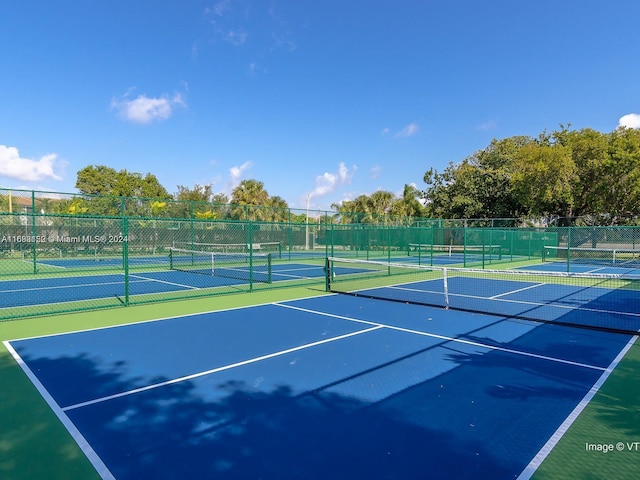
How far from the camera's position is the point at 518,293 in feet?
42.4

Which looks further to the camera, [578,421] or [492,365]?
[492,365]

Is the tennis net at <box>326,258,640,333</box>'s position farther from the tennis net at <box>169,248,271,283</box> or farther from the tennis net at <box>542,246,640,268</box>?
the tennis net at <box>542,246,640,268</box>

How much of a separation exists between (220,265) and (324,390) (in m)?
18.7

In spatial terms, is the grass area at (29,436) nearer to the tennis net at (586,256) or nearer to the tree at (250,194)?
the tennis net at (586,256)

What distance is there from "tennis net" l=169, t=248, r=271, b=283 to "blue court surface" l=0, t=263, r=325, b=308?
0.74m

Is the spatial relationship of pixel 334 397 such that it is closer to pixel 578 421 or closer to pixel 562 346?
pixel 578 421

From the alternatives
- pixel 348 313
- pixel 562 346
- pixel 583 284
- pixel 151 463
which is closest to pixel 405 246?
pixel 583 284

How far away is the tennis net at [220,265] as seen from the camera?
1791cm

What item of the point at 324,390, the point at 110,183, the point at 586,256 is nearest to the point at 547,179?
the point at 586,256

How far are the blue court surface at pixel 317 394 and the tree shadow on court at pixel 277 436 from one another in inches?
0.6

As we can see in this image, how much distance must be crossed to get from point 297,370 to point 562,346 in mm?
4560

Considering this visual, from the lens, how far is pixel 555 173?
101 feet

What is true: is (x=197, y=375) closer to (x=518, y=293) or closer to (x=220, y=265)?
(x=518, y=293)

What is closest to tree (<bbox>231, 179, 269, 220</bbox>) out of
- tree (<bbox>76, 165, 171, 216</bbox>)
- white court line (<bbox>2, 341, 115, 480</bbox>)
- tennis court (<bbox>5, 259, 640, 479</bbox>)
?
tree (<bbox>76, 165, 171, 216</bbox>)
